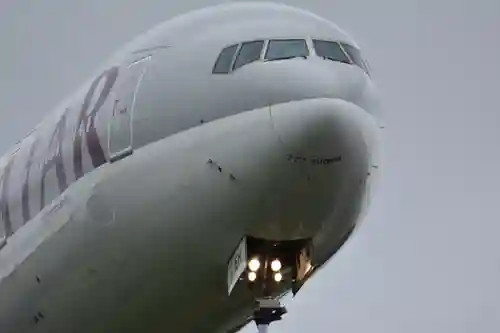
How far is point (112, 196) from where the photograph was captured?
12211 millimetres

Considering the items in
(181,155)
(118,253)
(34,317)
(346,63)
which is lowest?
(34,317)

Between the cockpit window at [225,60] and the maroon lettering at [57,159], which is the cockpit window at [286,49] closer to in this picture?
the cockpit window at [225,60]

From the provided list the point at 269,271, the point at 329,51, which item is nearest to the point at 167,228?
the point at 269,271

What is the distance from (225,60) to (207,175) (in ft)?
4.12

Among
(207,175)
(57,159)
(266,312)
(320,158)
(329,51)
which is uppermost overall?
(329,51)

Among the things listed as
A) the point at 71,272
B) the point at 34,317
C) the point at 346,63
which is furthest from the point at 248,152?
the point at 34,317

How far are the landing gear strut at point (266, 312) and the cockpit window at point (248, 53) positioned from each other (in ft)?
8.57

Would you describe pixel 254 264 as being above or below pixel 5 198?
below

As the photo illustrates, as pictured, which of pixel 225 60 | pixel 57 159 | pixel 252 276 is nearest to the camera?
pixel 225 60

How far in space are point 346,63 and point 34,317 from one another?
518 cm

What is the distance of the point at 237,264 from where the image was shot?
11.6 meters

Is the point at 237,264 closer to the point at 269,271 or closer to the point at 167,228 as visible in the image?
the point at 269,271

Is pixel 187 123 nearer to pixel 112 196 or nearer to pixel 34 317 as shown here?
pixel 112 196

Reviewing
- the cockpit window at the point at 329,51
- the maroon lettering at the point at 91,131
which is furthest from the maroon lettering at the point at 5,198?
the cockpit window at the point at 329,51
